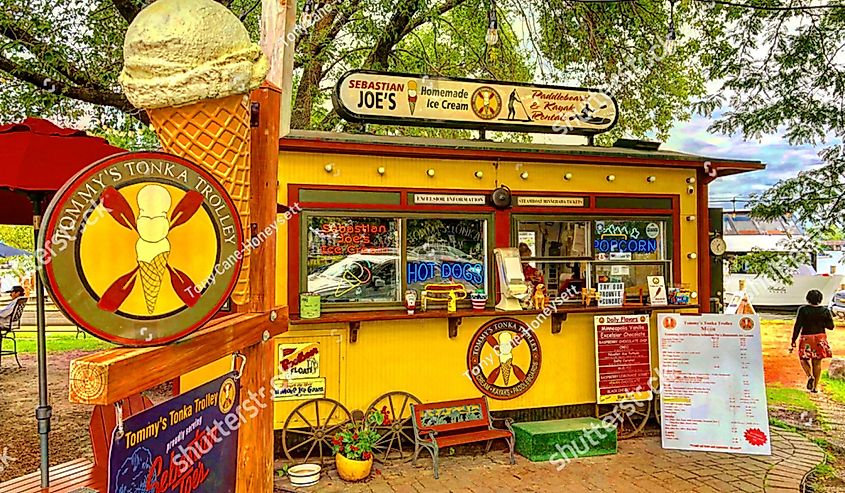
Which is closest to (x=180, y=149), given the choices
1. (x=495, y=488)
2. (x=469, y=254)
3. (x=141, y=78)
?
(x=141, y=78)

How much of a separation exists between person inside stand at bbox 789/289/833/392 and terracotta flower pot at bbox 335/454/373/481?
7.53 meters

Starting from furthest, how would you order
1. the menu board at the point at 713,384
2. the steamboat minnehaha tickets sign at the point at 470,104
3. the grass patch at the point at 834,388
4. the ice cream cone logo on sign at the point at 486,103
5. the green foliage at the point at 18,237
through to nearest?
the green foliage at the point at 18,237, the grass patch at the point at 834,388, the ice cream cone logo on sign at the point at 486,103, the steamboat minnehaha tickets sign at the point at 470,104, the menu board at the point at 713,384

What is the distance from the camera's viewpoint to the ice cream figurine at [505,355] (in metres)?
6.38

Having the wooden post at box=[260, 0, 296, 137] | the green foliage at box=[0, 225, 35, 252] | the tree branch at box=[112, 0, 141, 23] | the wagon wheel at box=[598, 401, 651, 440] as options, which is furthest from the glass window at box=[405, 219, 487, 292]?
the green foliage at box=[0, 225, 35, 252]

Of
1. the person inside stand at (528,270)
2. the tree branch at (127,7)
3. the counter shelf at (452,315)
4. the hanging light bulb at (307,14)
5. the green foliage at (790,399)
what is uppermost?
the hanging light bulb at (307,14)

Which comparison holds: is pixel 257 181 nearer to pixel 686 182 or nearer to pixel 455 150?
pixel 455 150

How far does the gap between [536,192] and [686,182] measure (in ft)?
6.11

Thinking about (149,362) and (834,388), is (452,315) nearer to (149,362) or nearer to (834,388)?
(149,362)

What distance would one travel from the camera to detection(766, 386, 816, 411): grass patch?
27.8ft

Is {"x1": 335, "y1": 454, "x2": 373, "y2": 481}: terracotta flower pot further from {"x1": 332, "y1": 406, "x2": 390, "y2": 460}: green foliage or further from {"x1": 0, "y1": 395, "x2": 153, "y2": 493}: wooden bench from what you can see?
{"x1": 0, "y1": 395, "x2": 153, "y2": 493}: wooden bench

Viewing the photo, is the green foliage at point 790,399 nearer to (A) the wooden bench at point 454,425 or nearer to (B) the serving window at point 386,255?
(A) the wooden bench at point 454,425

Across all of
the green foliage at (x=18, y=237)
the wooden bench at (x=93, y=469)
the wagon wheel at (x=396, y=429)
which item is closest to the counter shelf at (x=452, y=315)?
the wagon wheel at (x=396, y=429)

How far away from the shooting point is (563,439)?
235 inches

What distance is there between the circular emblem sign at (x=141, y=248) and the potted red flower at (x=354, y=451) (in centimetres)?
396
